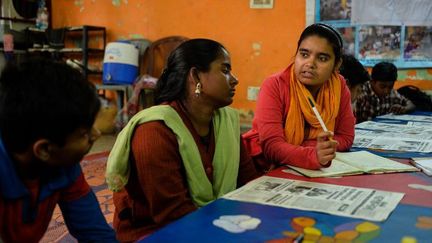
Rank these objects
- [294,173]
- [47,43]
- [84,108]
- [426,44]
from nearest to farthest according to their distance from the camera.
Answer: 1. [84,108]
2. [294,173]
3. [426,44]
4. [47,43]

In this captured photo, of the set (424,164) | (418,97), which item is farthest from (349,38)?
(424,164)

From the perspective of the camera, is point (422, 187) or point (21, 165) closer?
point (21, 165)

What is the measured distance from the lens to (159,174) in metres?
1.01

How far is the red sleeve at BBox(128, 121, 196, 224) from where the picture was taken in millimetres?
1006

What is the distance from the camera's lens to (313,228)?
28.4 inches

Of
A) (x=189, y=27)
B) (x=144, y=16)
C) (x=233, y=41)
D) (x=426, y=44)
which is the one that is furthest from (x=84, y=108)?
(x=144, y=16)

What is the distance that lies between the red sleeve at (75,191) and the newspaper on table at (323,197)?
0.30m

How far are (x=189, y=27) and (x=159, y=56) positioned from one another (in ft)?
1.58

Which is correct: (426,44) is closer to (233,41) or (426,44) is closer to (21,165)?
(233,41)

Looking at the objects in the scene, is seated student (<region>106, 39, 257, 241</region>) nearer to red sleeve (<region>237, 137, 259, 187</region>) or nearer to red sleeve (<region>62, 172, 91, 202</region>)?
red sleeve (<region>237, 137, 259, 187</region>)

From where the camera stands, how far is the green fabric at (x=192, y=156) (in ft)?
3.36

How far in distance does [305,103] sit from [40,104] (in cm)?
100

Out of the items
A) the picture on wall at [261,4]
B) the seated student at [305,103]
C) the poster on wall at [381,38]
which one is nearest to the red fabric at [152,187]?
the seated student at [305,103]

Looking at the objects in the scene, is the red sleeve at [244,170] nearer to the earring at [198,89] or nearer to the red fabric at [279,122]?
the red fabric at [279,122]
